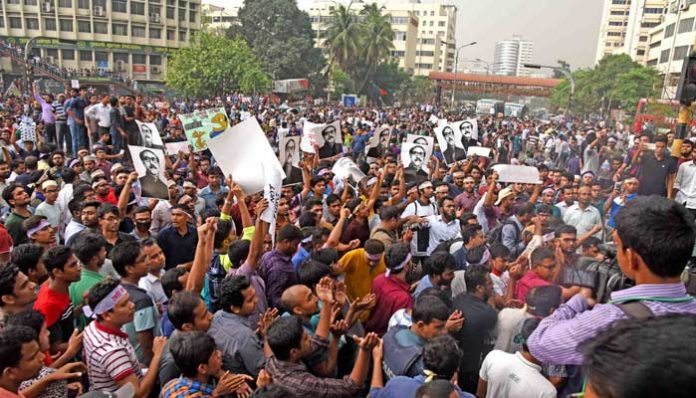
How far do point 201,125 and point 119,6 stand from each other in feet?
201

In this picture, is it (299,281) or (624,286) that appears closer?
(624,286)

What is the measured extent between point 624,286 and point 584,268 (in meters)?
0.28

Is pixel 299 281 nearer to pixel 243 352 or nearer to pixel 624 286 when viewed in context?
pixel 243 352

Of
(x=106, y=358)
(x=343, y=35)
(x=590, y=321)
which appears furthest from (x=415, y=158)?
(x=343, y=35)

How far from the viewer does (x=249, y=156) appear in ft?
16.2

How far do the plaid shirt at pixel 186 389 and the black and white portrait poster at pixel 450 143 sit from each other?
29.5ft

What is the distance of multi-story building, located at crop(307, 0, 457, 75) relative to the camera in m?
102

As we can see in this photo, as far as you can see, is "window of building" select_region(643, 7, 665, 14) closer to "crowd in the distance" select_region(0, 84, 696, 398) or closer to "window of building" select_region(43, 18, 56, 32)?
"window of building" select_region(43, 18, 56, 32)

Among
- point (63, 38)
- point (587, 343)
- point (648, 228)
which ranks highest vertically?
point (63, 38)

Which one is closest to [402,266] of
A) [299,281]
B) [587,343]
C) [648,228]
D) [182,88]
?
[299,281]

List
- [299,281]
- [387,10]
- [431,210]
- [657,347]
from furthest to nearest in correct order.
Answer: [387,10] → [431,210] → [299,281] → [657,347]

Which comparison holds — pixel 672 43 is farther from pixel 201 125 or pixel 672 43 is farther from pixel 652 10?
pixel 652 10

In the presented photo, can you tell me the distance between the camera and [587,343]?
131cm

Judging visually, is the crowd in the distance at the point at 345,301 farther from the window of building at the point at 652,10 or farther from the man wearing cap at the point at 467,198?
the window of building at the point at 652,10
